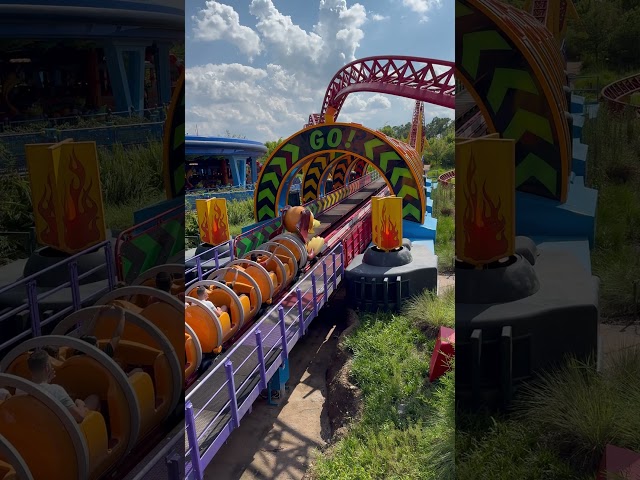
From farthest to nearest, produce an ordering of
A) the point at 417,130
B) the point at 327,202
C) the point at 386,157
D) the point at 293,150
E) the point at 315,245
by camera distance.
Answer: the point at 327,202
the point at 293,150
the point at 417,130
the point at 386,157
the point at 315,245

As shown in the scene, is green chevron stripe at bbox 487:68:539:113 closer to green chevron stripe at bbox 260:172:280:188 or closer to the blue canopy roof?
the blue canopy roof

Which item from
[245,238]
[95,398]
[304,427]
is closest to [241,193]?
[245,238]

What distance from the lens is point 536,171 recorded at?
113cm

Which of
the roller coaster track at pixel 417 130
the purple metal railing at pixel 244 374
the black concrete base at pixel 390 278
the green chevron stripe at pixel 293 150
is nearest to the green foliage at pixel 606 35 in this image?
the purple metal railing at pixel 244 374

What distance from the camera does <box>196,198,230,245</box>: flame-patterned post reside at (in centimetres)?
491

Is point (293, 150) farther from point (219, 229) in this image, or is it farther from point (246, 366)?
point (246, 366)

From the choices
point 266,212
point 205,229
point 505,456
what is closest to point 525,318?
point 505,456

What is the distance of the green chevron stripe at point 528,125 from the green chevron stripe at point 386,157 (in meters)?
3.91

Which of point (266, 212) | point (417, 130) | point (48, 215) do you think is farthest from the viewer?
point (266, 212)

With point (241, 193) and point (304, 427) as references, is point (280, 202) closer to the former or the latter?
point (241, 193)

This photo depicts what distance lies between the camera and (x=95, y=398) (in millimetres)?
1127

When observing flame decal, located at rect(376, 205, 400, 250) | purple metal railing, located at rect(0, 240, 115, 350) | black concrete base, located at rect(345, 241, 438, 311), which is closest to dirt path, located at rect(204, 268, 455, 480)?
black concrete base, located at rect(345, 241, 438, 311)

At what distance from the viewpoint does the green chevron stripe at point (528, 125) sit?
1.10 metres

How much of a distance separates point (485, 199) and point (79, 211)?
0.84 m
